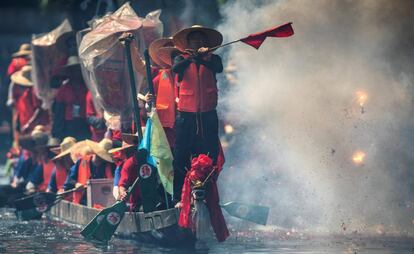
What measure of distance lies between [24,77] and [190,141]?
1159 cm

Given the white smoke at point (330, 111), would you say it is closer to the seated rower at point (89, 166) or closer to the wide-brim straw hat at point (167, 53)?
the seated rower at point (89, 166)

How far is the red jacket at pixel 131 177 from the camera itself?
655 inches

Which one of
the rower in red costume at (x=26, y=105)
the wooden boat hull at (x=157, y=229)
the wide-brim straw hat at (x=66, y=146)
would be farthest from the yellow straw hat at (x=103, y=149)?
the rower in red costume at (x=26, y=105)

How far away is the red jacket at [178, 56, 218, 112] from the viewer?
16.0m

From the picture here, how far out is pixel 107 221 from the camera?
53.3 feet

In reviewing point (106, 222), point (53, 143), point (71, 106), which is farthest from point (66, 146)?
point (106, 222)

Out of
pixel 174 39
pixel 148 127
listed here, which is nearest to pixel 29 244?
pixel 148 127

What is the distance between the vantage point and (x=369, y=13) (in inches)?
746

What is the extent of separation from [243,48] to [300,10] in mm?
A: 1697

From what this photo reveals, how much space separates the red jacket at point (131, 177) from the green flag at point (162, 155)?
71cm

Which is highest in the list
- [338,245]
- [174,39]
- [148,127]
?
[174,39]

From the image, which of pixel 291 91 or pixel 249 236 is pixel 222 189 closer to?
pixel 291 91

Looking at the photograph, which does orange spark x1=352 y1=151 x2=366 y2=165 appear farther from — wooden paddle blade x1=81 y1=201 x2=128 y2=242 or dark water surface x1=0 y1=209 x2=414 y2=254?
wooden paddle blade x1=81 y1=201 x2=128 y2=242

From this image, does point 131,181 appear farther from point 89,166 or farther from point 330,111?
point 330,111
